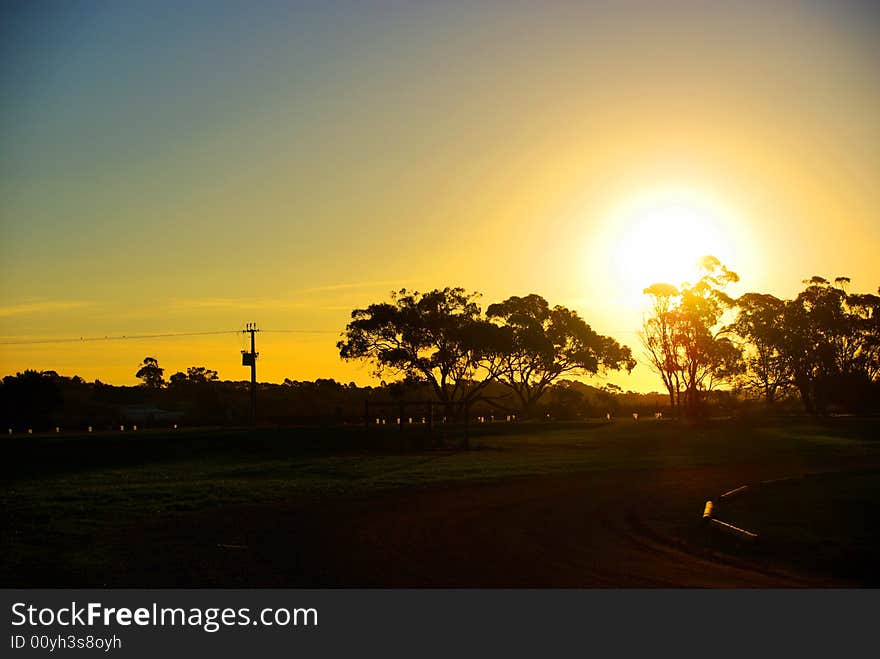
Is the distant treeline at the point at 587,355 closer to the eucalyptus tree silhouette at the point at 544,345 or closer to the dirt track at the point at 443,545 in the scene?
the eucalyptus tree silhouette at the point at 544,345

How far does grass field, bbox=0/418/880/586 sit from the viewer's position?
587 inches

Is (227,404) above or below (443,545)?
above

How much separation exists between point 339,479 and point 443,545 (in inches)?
597

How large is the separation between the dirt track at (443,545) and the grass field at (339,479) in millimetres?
157

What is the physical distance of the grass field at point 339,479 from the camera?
14.9m

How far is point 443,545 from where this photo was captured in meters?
14.8

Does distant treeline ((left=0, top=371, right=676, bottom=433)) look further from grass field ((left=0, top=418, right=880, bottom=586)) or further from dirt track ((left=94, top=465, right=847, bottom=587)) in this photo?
dirt track ((left=94, top=465, right=847, bottom=587))

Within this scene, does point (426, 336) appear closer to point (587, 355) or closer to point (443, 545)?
point (587, 355)

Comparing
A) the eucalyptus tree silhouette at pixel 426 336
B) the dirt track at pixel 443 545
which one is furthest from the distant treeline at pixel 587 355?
the dirt track at pixel 443 545

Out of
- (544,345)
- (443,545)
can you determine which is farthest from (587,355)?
(443,545)

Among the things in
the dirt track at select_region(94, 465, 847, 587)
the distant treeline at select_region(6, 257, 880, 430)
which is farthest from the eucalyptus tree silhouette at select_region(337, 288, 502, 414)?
the dirt track at select_region(94, 465, 847, 587)

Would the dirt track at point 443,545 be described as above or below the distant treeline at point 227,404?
below
